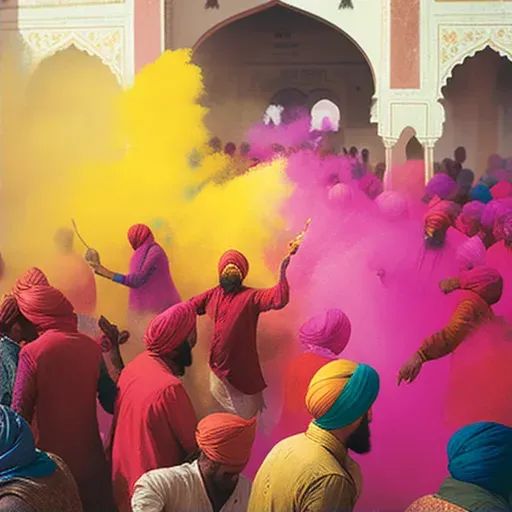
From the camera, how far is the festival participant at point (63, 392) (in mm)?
3672

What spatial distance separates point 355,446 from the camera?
117 inches

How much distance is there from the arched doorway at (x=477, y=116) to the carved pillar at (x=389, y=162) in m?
0.22

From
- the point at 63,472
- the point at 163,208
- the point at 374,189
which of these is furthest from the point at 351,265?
the point at 63,472

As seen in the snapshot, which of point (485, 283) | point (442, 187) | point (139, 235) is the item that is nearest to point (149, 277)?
point (139, 235)

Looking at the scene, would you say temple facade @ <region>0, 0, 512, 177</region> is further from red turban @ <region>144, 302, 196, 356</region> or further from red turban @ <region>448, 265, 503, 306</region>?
red turban @ <region>144, 302, 196, 356</region>

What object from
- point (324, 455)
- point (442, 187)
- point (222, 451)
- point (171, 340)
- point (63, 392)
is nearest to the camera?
point (324, 455)

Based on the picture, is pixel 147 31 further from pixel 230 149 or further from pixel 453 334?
pixel 453 334

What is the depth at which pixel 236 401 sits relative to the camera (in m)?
4.06

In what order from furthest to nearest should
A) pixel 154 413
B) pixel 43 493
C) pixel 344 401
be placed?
pixel 154 413, pixel 344 401, pixel 43 493

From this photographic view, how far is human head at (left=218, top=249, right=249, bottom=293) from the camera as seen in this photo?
405 centimetres

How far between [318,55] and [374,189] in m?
1.59

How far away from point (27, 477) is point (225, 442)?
765 millimetres

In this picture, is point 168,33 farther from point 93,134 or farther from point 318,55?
point 318,55

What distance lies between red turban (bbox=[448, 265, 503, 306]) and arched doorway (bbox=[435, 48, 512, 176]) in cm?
50
